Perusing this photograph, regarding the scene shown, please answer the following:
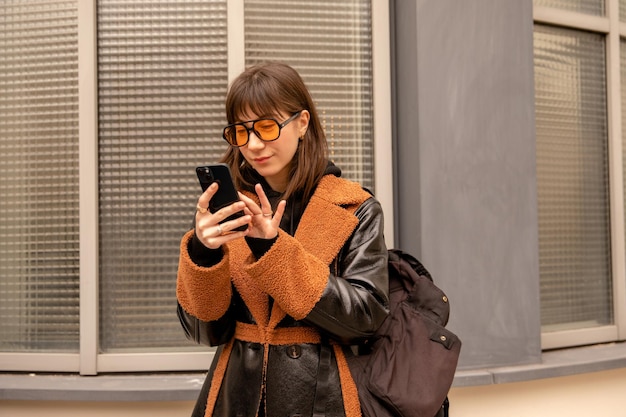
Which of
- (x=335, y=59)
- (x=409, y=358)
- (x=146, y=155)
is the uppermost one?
(x=335, y=59)

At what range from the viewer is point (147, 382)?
287 cm

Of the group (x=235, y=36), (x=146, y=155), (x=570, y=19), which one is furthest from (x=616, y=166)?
(x=146, y=155)

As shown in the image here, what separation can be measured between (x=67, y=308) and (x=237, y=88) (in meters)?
2.12

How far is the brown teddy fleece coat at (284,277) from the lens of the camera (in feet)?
4.44

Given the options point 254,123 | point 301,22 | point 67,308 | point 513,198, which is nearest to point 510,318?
point 513,198

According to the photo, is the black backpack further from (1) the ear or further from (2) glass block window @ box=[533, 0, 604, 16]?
(2) glass block window @ box=[533, 0, 604, 16]

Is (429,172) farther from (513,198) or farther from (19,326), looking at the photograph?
(19,326)

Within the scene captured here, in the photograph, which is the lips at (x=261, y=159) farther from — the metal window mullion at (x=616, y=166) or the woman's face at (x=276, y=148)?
the metal window mullion at (x=616, y=166)

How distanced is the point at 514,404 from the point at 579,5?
2.50 meters

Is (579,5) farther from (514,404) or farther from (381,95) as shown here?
(514,404)

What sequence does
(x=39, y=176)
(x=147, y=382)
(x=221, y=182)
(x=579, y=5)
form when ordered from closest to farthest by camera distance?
(x=221, y=182)
(x=147, y=382)
(x=39, y=176)
(x=579, y=5)

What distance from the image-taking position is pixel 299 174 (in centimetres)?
157

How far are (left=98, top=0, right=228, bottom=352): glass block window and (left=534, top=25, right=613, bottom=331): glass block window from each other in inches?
81.9

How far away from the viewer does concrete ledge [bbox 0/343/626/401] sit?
275 cm
